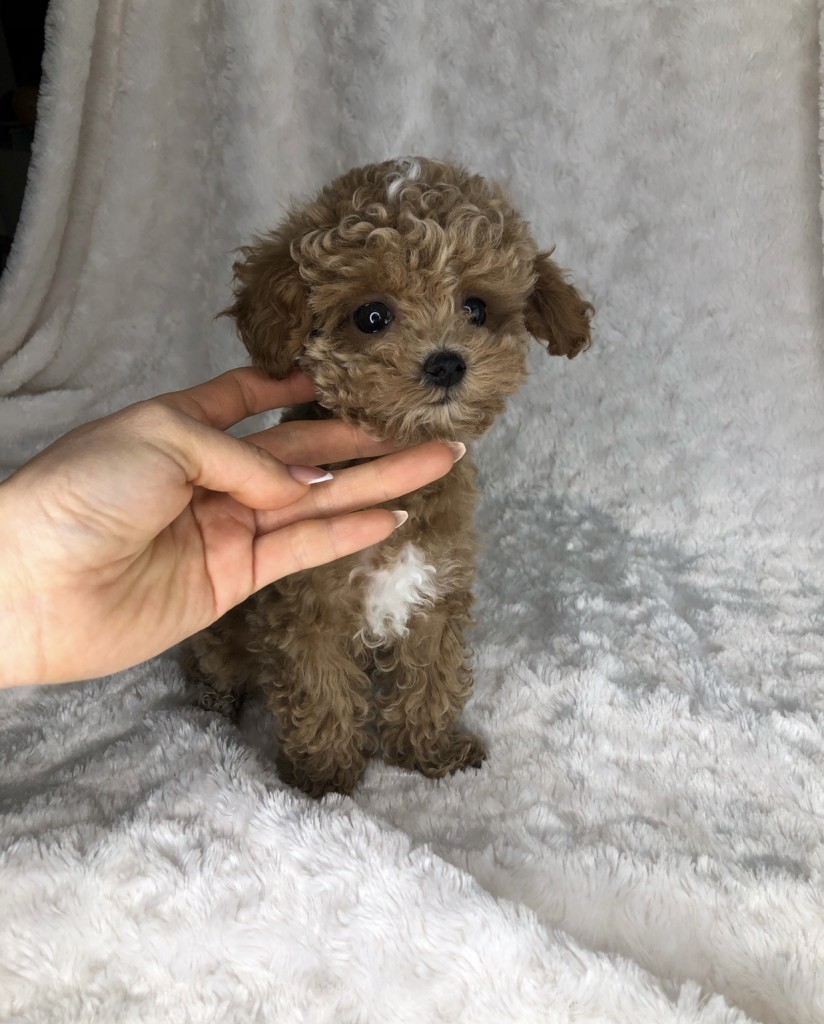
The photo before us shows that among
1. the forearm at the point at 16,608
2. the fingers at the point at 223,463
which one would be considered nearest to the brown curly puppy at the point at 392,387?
the fingers at the point at 223,463

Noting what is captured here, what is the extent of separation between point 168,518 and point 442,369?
599 millimetres

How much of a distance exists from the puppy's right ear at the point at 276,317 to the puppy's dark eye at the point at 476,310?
35 cm

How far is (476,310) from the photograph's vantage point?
73.2 inches

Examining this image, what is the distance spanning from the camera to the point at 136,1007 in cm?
155

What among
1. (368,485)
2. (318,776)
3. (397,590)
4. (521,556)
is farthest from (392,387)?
(521,556)

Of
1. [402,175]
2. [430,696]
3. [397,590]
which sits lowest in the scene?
[430,696]

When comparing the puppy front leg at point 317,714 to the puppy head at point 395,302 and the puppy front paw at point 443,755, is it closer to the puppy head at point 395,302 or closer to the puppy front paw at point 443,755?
the puppy front paw at point 443,755

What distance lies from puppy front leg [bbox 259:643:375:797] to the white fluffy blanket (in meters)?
0.08

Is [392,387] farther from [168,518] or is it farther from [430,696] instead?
[430,696]

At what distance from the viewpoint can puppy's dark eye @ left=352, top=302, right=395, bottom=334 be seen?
1748 mm

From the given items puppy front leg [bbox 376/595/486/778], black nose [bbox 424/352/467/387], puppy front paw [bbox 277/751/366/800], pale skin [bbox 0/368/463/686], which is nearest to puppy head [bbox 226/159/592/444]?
black nose [bbox 424/352/467/387]

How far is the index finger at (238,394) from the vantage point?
184 centimetres

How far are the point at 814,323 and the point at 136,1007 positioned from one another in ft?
8.78

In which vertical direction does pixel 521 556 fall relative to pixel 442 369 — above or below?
below
